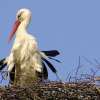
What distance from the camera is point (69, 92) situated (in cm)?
1003

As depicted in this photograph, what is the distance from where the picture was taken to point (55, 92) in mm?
10047

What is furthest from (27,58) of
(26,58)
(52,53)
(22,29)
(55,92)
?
(55,92)

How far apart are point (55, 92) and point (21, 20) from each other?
2.99 m

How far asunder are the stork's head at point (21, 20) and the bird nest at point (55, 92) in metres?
2.66

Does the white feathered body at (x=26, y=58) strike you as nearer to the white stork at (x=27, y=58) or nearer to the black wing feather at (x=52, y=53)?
the white stork at (x=27, y=58)

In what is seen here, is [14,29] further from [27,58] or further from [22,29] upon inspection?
[27,58]

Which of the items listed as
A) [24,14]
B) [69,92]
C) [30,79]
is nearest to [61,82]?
[69,92]

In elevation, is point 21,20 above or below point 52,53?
above

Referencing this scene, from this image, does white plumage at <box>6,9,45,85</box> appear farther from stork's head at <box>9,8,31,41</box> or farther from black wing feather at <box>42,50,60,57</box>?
stork's head at <box>9,8,31,41</box>

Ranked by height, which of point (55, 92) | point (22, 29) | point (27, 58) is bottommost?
point (55, 92)

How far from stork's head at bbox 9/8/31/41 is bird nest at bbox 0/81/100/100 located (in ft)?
8.73

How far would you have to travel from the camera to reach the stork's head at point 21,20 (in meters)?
12.7

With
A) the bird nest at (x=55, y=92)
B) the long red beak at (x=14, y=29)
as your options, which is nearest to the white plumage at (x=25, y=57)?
the long red beak at (x=14, y=29)

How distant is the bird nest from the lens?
393 inches
